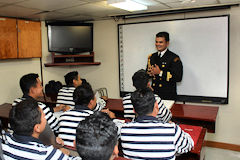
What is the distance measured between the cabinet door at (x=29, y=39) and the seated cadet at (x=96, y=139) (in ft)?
11.2

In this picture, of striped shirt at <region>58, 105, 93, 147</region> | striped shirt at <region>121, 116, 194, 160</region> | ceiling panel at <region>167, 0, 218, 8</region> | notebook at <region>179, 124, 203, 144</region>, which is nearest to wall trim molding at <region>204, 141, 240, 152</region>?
notebook at <region>179, 124, 203, 144</region>

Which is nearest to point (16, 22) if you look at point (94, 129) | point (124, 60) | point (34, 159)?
point (124, 60)

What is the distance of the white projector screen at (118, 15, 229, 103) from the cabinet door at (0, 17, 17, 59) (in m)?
2.07

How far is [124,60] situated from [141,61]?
370 mm

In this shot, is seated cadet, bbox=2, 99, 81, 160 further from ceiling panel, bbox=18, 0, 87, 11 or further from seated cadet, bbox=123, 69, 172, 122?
ceiling panel, bbox=18, 0, 87, 11

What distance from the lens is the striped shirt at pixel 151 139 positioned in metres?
1.50

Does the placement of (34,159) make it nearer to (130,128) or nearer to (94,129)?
(94,129)

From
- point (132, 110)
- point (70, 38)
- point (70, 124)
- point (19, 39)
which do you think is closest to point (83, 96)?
point (70, 124)

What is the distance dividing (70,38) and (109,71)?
3.48 feet

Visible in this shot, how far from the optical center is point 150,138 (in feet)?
4.95

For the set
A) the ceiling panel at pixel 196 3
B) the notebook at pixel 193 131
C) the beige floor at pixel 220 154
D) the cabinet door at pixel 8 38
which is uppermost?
the ceiling panel at pixel 196 3

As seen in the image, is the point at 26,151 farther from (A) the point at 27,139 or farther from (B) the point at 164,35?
(B) the point at 164,35

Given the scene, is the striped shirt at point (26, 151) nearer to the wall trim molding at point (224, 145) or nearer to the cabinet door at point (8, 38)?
the cabinet door at point (8, 38)

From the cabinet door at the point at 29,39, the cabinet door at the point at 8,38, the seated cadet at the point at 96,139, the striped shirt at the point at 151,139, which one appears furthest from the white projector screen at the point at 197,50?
the seated cadet at the point at 96,139
